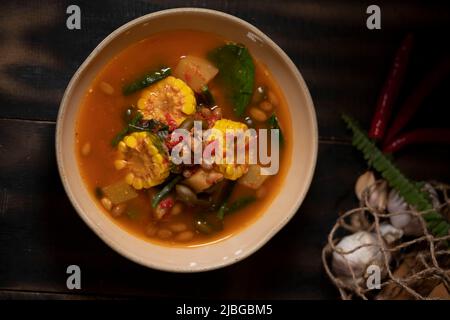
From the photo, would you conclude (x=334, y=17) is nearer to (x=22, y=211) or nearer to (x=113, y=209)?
(x=113, y=209)

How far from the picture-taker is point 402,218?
3.11m

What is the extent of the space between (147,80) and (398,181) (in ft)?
4.14

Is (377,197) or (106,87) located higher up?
(106,87)

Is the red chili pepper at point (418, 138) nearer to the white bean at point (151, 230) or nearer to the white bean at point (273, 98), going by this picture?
the white bean at point (273, 98)

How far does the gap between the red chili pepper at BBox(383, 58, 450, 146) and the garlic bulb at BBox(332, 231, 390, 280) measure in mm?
513

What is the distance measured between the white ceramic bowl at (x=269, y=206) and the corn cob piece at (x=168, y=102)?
0.22m

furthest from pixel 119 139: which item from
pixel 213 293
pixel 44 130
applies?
pixel 213 293

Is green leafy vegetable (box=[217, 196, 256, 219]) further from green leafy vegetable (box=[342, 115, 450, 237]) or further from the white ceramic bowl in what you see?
green leafy vegetable (box=[342, 115, 450, 237])

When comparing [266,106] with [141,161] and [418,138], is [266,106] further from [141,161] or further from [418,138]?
[418,138]

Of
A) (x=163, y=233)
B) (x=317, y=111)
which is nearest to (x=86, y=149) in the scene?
(x=163, y=233)

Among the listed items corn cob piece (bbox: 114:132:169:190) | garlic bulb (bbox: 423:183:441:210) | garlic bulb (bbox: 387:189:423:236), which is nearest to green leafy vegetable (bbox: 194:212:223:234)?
corn cob piece (bbox: 114:132:169:190)

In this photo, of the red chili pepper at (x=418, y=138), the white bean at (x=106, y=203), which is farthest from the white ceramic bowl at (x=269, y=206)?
the red chili pepper at (x=418, y=138)

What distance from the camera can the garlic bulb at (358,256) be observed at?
10.0 feet
